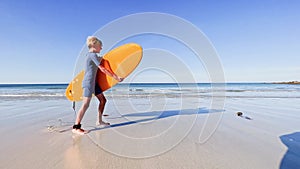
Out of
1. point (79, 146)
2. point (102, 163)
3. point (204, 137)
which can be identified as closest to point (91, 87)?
point (79, 146)

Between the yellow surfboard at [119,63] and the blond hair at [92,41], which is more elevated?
the blond hair at [92,41]

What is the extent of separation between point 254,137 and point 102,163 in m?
2.32

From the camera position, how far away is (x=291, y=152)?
2.06 metres

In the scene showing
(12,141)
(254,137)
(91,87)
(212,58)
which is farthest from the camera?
(212,58)

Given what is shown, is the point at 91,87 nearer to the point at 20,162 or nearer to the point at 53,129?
the point at 53,129

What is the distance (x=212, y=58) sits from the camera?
325cm

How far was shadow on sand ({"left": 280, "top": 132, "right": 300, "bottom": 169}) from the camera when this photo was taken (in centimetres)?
174

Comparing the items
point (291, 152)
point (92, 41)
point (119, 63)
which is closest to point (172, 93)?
point (119, 63)

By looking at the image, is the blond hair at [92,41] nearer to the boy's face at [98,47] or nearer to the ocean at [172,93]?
the boy's face at [98,47]

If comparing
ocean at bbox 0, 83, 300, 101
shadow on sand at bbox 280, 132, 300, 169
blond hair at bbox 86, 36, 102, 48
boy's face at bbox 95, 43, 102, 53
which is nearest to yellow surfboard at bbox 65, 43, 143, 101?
boy's face at bbox 95, 43, 102, 53

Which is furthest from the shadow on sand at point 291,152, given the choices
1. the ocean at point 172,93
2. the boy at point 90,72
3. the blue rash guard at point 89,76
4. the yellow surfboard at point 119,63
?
the ocean at point 172,93

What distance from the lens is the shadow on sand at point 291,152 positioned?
1743 millimetres

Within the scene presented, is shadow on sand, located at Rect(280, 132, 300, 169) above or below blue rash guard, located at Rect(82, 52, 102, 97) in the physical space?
below

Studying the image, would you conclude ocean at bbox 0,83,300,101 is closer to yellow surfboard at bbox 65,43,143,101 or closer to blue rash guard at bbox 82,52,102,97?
yellow surfboard at bbox 65,43,143,101
